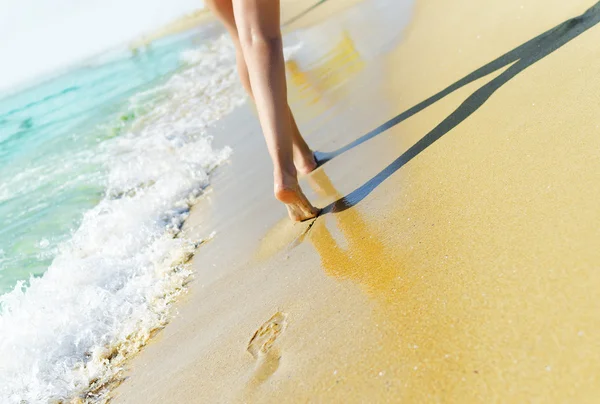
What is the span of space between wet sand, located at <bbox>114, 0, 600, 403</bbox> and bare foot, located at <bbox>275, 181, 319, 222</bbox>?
36 mm

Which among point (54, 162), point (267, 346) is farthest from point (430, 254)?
point (54, 162)

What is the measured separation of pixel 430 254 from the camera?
128 centimetres

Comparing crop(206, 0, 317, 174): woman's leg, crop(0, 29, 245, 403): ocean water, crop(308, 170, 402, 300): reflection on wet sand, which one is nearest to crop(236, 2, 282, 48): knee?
crop(206, 0, 317, 174): woman's leg

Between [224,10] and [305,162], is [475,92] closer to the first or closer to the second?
[305,162]

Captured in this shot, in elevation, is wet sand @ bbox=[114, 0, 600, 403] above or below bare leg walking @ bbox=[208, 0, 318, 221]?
below

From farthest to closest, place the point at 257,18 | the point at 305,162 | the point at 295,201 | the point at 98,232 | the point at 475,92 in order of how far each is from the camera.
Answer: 1. the point at 98,232
2. the point at 305,162
3. the point at 475,92
4. the point at 295,201
5. the point at 257,18

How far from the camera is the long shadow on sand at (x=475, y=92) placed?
6.19ft

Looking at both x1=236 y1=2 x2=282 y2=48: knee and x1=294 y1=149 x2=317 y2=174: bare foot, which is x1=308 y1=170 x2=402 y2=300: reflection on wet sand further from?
x1=236 y1=2 x2=282 y2=48: knee

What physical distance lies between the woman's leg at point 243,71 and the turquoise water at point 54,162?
1.67 metres

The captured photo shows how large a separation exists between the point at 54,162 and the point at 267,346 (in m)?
5.00

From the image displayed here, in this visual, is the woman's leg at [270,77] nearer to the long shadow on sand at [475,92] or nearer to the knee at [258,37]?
the knee at [258,37]

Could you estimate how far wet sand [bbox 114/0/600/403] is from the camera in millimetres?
944

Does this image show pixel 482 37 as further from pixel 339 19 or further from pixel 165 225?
pixel 339 19

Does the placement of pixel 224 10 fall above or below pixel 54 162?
below
